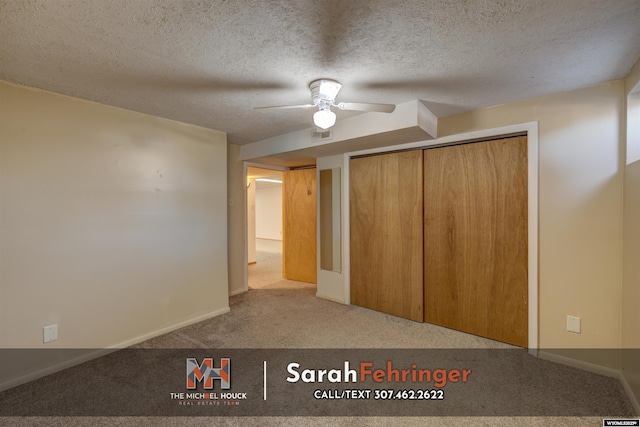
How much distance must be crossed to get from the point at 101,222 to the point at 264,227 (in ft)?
28.1

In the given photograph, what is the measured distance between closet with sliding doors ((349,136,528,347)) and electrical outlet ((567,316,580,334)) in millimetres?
309

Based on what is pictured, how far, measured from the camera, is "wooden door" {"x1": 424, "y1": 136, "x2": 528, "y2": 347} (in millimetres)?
2607

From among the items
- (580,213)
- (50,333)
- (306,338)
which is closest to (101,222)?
(50,333)

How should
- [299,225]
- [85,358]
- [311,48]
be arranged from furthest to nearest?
[299,225] < [85,358] < [311,48]

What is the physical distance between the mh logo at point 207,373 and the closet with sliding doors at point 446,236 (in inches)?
75.0

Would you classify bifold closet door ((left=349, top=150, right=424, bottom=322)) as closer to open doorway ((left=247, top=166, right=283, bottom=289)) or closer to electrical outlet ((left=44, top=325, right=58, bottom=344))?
open doorway ((left=247, top=166, right=283, bottom=289))

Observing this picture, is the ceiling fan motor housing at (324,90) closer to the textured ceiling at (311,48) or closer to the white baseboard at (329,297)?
the textured ceiling at (311,48)

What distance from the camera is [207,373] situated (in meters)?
2.25

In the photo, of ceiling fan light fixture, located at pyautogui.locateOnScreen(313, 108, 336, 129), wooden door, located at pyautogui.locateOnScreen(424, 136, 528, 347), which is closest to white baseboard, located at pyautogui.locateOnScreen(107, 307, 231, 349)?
wooden door, located at pyautogui.locateOnScreen(424, 136, 528, 347)

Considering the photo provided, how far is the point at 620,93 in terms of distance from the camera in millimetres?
2129

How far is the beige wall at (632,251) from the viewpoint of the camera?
185 centimetres

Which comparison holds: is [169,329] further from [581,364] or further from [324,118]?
[581,364]

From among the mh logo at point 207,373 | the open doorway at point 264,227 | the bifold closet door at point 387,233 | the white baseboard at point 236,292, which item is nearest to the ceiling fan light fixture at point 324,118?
the bifold closet door at point 387,233

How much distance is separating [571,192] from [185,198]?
3.64 metres
